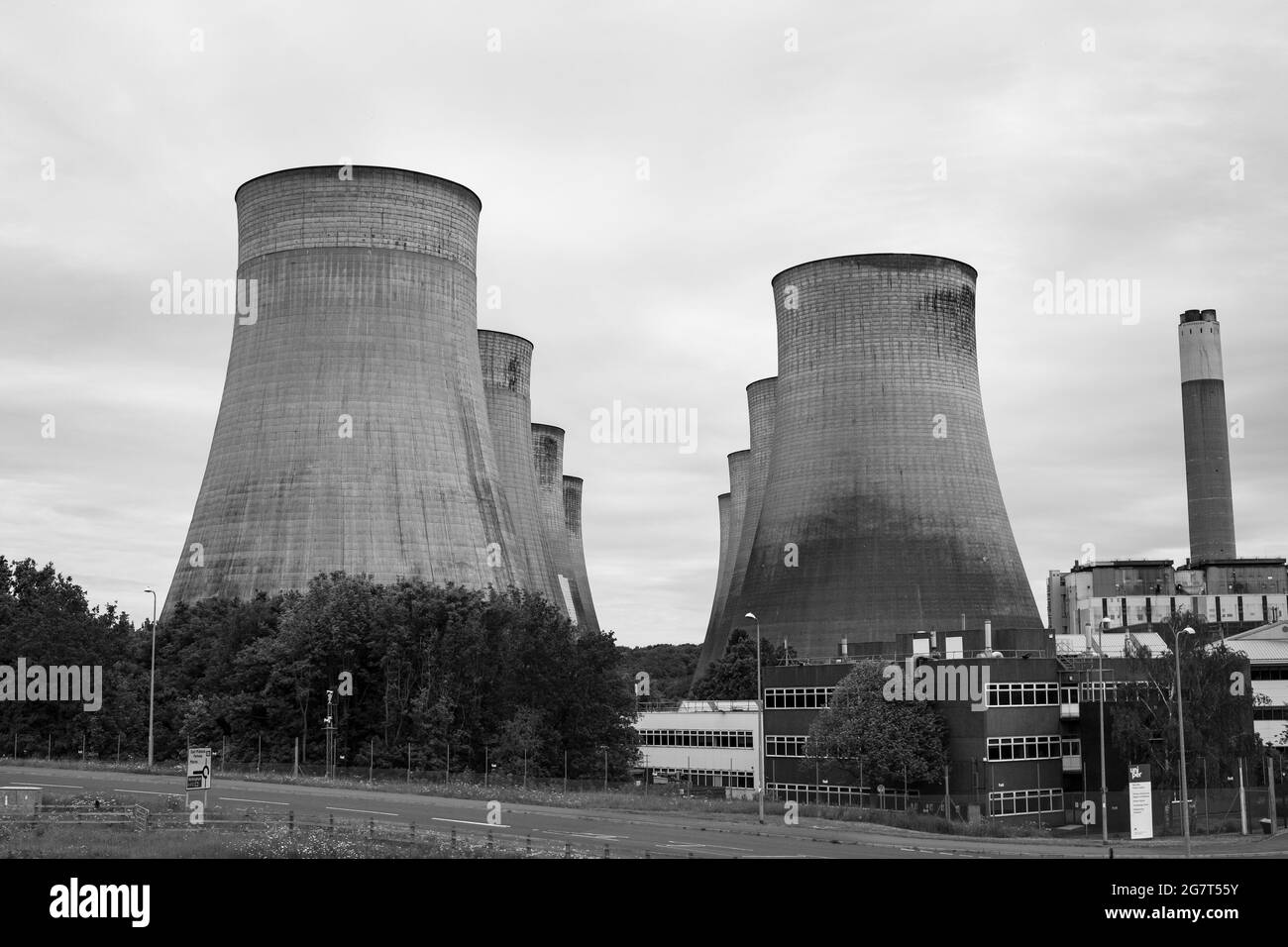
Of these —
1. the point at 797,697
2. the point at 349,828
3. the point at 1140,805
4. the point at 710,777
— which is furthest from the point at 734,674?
the point at 349,828

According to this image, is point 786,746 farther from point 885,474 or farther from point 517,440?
point 517,440

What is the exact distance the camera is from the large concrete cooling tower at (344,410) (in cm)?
4972

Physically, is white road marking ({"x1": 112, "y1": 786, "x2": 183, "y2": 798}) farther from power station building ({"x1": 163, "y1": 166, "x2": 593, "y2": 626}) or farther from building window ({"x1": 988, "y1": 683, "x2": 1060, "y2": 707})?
building window ({"x1": 988, "y1": 683, "x2": 1060, "y2": 707})

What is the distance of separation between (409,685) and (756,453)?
4779 centimetres

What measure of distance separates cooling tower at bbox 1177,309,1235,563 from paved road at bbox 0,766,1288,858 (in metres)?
60.2

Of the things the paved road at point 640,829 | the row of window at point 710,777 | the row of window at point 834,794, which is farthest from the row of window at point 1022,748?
the row of window at point 710,777

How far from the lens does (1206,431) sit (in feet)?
290

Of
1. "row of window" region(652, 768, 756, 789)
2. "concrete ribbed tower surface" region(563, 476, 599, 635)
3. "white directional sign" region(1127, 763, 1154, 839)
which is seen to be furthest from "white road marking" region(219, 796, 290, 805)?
"concrete ribbed tower surface" region(563, 476, 599, 635)

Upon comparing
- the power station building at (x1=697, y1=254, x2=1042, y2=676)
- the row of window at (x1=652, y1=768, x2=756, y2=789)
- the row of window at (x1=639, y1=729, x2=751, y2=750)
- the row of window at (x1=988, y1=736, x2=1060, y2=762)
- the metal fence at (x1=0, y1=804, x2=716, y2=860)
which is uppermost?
the power station building at (x1=697, y1=254, x2=1042, y2=676)

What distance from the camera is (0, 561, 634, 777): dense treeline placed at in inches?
1622

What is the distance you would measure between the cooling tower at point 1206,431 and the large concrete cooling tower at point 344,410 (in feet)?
179

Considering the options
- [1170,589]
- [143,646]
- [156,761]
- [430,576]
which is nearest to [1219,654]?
[430,576]
